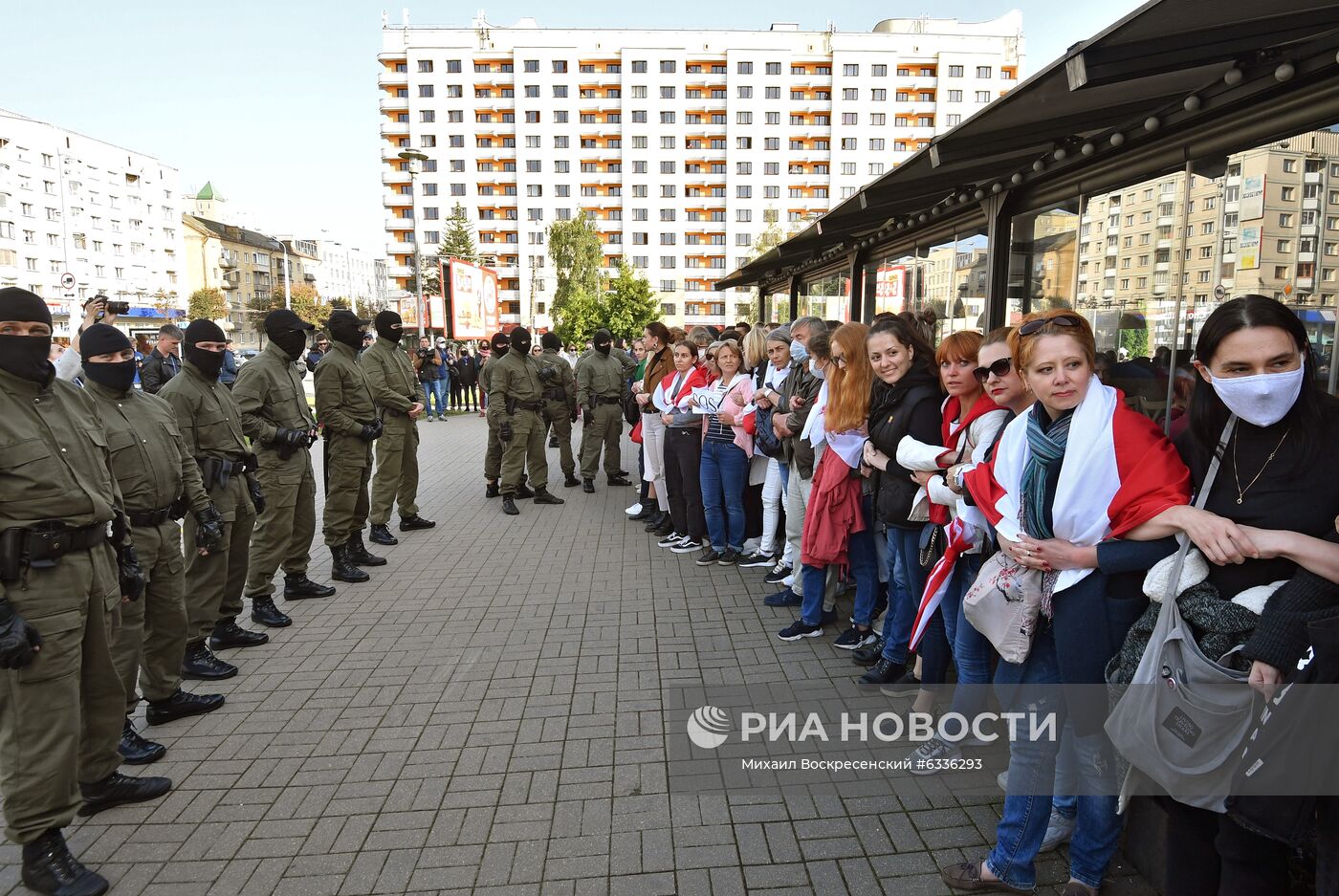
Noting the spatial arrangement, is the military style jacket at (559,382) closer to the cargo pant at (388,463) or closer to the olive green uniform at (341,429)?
the cargo pant at (388,463)

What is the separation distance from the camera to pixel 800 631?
5074 mm

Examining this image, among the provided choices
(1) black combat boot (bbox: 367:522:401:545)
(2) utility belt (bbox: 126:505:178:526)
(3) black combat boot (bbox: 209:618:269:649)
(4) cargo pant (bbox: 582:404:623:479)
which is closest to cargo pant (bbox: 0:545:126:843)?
(2) utility belt (bbox: 126:505:178:526)

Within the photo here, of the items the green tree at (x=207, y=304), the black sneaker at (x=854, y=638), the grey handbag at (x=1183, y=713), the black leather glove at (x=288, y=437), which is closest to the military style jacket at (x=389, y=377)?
the black leather glove at (x=288, y=437)

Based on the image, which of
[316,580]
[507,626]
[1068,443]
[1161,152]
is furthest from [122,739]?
[1161,152]

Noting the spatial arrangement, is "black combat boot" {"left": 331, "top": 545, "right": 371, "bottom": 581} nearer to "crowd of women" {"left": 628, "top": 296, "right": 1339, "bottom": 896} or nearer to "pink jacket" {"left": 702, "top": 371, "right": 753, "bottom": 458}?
"pink jacket" {"left": 702, "top": 371, "right": 753, "bottom": 458}

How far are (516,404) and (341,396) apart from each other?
3019 mm

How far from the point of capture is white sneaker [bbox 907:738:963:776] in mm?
3488

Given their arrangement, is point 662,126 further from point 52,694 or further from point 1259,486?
point 1259,486

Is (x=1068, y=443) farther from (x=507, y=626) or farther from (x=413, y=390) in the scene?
(x=413, y=390)

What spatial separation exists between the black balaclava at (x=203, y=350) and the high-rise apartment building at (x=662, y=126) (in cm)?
6833

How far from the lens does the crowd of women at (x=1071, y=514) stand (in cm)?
204

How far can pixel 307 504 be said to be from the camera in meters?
5.96

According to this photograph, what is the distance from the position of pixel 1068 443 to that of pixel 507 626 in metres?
4.07

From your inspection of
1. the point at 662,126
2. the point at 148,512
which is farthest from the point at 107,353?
the point at 662,126
